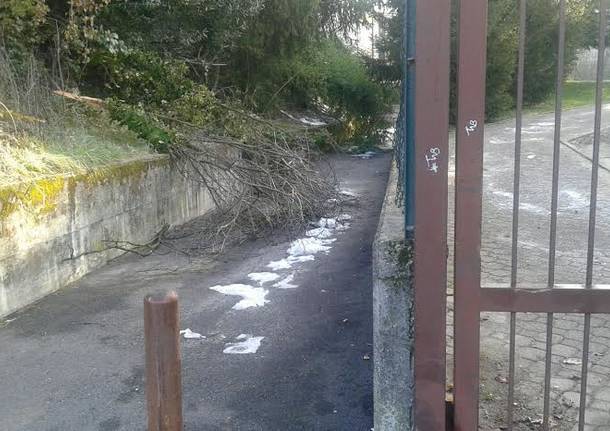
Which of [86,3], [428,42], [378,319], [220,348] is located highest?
[86,3]

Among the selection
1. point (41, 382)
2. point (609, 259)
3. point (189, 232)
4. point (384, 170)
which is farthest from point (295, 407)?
point (384, 170)

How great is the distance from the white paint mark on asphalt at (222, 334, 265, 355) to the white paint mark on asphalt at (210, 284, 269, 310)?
0.82m

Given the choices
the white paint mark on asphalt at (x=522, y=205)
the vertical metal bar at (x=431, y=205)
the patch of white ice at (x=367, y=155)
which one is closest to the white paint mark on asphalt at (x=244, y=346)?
the vertical metal bar at (x=431, y=205)

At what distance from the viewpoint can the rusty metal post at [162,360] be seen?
7.56 feet

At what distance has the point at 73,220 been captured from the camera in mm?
7352

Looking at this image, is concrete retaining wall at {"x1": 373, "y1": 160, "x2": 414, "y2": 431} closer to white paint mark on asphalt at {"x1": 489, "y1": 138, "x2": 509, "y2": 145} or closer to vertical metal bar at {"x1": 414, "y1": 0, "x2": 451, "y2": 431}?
vertical metal bar at {"x1": 414, "y1": 0, "x2": 451, "y2": 431}

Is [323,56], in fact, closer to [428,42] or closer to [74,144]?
[74,144]

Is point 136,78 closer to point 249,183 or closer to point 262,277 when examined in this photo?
point 249,183

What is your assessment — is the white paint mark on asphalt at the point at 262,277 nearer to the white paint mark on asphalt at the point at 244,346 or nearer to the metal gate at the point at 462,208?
the white paint mark on asphalt at the point at 244,346

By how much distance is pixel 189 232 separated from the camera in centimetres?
973

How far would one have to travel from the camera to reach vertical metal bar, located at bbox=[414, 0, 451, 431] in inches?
109

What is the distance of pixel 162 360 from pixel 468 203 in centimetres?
133

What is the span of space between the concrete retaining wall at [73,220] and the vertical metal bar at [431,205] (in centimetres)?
452

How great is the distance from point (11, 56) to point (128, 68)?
8.58 feet
